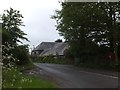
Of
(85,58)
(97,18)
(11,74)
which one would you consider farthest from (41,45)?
(11,74)

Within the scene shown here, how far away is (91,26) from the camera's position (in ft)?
129

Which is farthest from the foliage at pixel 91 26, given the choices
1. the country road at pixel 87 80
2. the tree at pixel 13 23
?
the country road at pixel 87 80

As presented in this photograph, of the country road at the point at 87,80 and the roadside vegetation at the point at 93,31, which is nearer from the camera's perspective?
the country road at the point at 87,80

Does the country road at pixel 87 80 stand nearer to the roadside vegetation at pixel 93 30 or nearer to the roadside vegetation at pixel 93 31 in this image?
the roadside vegetation at pixel 93 31

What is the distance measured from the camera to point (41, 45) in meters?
144

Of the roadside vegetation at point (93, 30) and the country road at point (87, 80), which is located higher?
the roadside vegetation at point (93, 30)

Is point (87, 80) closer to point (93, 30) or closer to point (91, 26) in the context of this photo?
point (91, 26)

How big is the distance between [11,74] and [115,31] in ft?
73.4

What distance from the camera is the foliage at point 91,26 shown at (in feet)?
120

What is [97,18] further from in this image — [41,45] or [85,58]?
[41,45]

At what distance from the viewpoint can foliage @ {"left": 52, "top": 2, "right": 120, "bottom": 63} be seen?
3662cm

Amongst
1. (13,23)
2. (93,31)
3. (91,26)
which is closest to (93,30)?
(93,31)

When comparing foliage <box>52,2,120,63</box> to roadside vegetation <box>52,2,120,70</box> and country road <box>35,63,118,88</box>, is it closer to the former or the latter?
roadside vegetation <box>52,2,120,70</box>

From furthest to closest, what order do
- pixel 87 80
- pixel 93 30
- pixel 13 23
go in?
1. pixel 93 30
2. pixel 13 23
3. pixel 87 80
